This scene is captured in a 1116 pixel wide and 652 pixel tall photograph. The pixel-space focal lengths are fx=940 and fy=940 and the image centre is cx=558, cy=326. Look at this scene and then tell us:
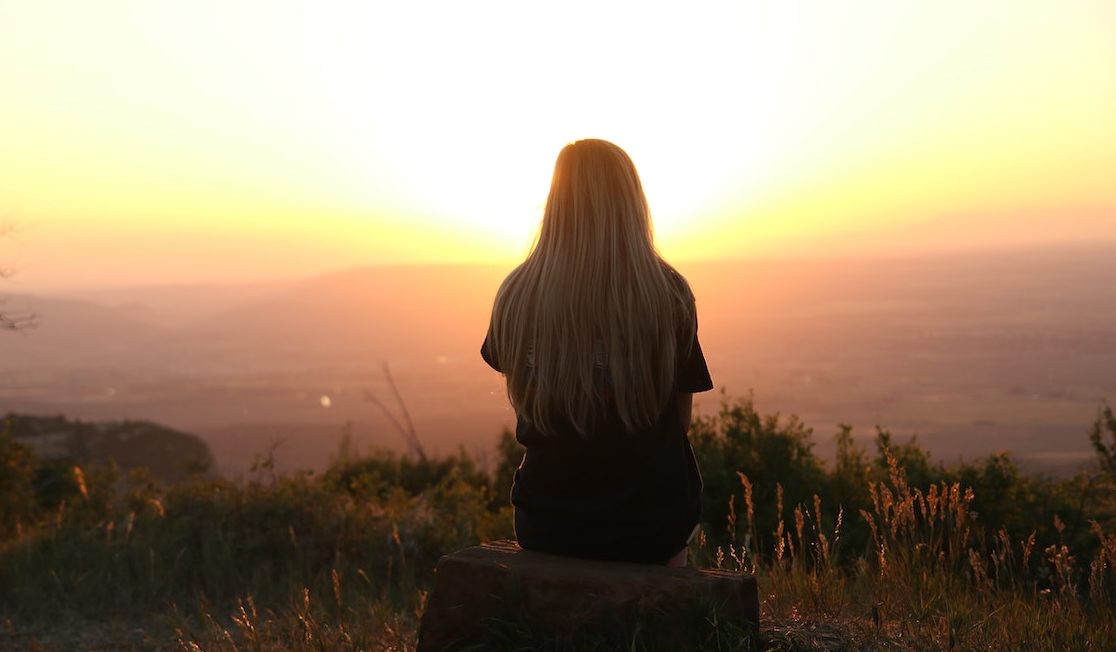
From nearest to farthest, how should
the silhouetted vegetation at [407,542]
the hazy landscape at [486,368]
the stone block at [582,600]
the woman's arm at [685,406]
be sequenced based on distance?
the stone block at [582,600], the woman's arm at [685,406], the silhouetted vegetation at [407,542], the hazy landscape at [486,368]

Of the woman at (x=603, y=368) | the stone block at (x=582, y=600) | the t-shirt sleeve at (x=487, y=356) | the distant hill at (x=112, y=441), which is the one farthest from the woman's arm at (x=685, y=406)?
the distant hill at (x=112, y=441)

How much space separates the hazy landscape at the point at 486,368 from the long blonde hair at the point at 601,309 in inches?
18.1

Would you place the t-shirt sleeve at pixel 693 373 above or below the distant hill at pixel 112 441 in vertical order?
above

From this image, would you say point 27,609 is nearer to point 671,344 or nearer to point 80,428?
point 671,344

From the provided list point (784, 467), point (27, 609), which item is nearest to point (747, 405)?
point (784, 467)

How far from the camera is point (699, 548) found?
6.01m

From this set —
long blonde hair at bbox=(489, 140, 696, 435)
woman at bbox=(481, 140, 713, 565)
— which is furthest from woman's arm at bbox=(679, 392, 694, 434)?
long blonde hair at bbox=(489, 140, 696, 435)

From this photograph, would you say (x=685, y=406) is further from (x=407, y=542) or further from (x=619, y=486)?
(x=407, y=542)

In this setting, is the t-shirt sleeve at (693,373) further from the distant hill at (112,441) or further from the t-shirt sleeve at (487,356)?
the distant hill at (112,441)

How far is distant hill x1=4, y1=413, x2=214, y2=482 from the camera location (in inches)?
748

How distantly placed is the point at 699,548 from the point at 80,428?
1913 centimetres

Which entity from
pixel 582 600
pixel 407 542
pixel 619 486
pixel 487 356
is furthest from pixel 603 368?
pixel 407 542

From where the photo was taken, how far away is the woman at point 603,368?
11.4 feet

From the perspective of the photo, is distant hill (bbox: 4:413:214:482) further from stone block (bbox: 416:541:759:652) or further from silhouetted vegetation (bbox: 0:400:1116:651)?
stone block (bbox: 416:541:759:652)
